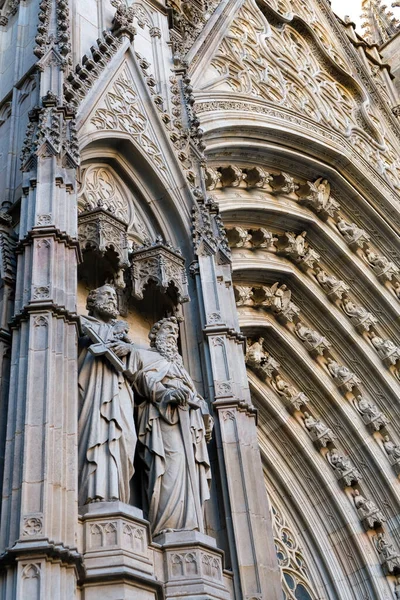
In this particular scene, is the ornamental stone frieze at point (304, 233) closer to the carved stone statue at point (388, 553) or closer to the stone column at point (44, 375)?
the carved stone statue at point (388, 553)

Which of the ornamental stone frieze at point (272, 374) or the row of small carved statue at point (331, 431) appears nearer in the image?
the row of small carved statue at point (331, 431)

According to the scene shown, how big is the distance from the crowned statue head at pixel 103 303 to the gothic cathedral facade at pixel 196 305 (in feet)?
0.08

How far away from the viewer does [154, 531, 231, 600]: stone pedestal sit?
624 cm

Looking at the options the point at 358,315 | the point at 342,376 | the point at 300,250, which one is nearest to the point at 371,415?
the point at 342,376

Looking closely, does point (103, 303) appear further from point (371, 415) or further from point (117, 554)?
point (371, 415)

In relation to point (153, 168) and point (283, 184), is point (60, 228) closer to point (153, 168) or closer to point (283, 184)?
point (153, 168)

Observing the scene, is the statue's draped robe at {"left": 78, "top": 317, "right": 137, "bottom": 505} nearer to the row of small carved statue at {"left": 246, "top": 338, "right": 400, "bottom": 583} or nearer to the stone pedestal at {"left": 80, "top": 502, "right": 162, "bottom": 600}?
the stone pedestal at {"left": 80, "top": 502, "right": 162, "bottom": 600}

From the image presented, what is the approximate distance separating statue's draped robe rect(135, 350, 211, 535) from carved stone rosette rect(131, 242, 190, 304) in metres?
0.80

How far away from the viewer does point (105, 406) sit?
6.82m

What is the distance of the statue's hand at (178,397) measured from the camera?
7.19m

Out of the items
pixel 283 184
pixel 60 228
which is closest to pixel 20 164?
pixel 60 228

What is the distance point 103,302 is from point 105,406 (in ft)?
3.72

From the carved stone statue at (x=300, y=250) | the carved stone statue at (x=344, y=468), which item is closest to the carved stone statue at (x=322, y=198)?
the carved stone statue at (x=300, y=250)

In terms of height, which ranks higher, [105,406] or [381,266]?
[381,266]
